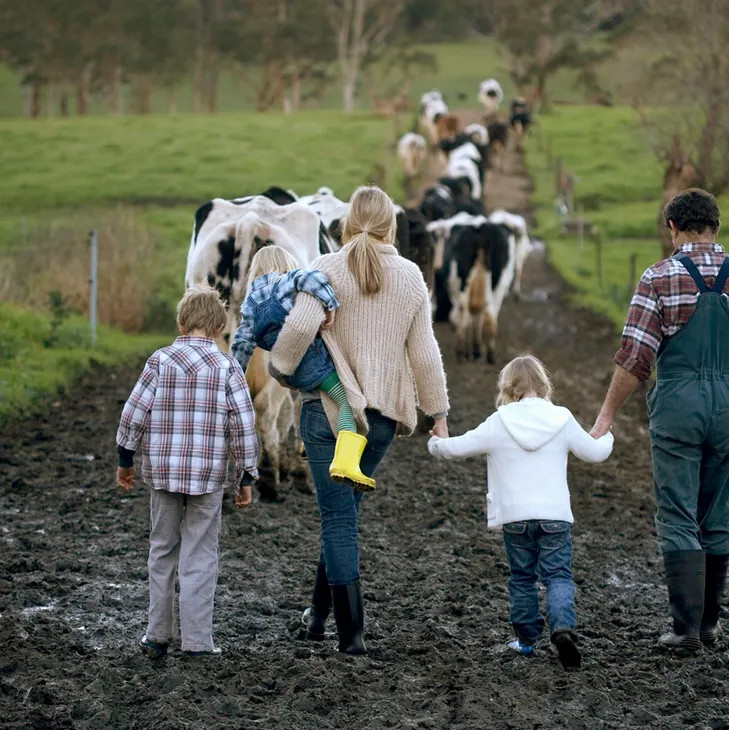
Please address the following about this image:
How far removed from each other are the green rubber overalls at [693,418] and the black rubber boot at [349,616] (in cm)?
161

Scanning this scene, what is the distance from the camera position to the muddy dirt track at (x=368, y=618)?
5.65 meters

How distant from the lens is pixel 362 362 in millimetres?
6480

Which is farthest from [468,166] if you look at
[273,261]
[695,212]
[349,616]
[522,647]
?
[349,616]

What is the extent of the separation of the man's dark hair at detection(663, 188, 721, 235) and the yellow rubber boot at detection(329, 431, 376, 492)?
2092 millimetres

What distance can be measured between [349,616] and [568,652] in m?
1.03

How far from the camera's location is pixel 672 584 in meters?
6.88

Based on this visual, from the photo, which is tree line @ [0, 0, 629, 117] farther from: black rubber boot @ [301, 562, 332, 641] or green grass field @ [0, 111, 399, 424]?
black rubber boot @ [301, 562, 332, 641]

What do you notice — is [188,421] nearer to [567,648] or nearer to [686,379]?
[567,648]

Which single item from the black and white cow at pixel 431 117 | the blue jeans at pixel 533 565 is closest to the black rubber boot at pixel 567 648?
the blue jeans at pixel 533 565

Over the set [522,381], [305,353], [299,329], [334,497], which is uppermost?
[299,329]

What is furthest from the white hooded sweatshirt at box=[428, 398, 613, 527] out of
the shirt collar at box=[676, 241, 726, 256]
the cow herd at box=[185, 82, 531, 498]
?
the cow herd at box=[185, 82, 531, 498]

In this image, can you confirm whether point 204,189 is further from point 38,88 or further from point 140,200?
point 38,88

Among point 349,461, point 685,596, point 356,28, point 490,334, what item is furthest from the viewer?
point 356,28

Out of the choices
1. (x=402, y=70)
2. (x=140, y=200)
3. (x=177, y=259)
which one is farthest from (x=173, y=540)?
(x=402, y=70)
